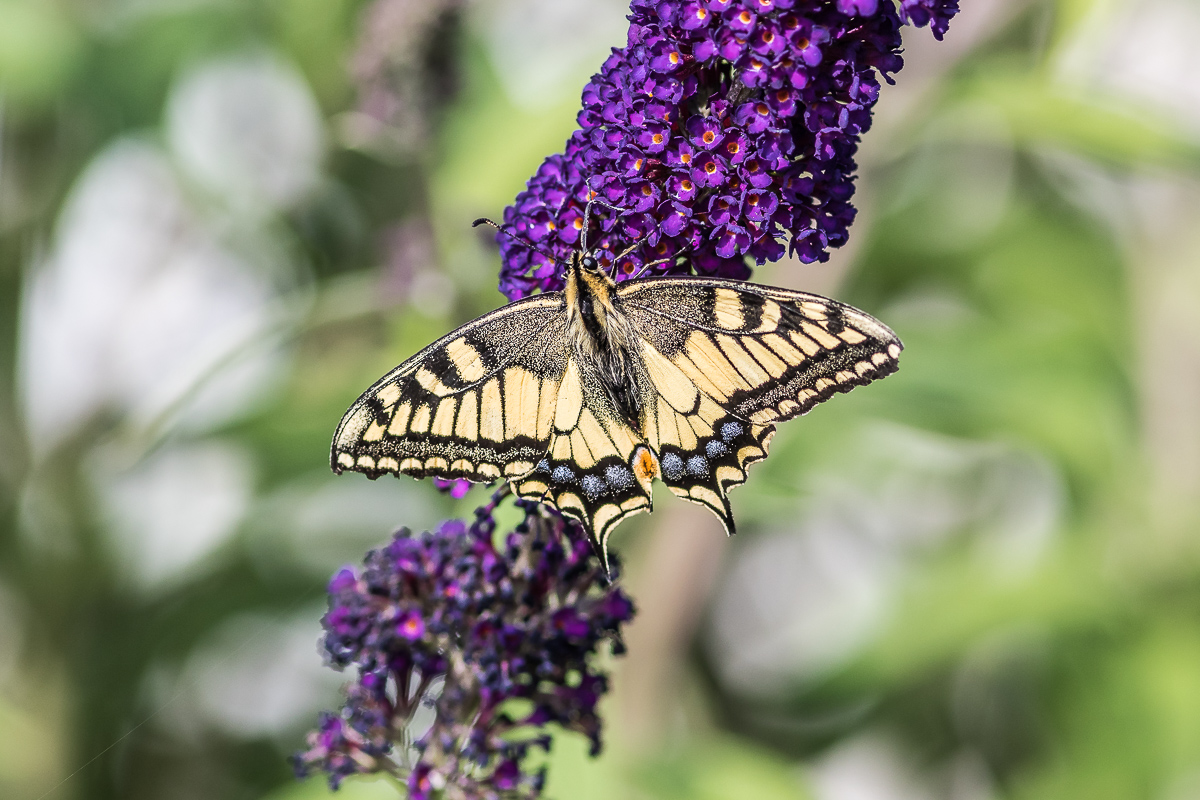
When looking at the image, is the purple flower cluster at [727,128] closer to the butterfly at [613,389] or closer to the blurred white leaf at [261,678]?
the butterfly at [613,389]

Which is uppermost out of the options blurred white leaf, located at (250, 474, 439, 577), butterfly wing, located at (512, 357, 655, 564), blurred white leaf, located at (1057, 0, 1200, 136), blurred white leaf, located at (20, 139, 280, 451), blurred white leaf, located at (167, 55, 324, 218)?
blurred white leaf, located at (1057, 0, 1200, 136)

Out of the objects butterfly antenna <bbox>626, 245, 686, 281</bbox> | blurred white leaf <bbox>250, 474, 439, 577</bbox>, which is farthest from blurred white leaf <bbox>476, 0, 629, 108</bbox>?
butterfly antenna <bbox>626, 245, 686, 281</bbox>

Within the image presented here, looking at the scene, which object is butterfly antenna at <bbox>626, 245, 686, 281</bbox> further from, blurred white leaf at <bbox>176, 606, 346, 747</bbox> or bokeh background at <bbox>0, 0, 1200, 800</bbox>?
blurred white leaf at <bbox>176, 606, 346, 747</bbox>

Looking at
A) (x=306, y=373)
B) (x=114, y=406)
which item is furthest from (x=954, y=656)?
(x=114, y=406)

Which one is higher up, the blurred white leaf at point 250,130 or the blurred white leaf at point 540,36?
the blurred white leaf at point 540,36

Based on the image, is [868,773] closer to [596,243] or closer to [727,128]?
[596,243]

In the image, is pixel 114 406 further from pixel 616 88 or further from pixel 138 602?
pixel 616 88

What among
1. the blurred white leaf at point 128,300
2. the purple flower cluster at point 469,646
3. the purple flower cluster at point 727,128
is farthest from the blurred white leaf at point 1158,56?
the blurred white leaf at point 128,300
